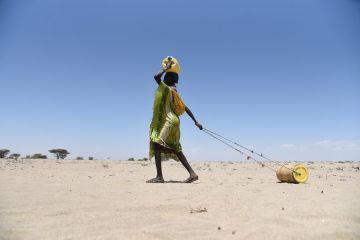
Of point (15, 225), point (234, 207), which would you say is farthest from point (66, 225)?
point (234, 207)

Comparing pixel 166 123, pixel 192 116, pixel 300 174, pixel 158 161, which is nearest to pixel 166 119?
pixel 166 123

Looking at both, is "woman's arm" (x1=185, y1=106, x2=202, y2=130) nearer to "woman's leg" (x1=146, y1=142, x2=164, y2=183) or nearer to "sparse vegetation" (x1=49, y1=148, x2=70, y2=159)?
"woman's leg" (x1=146, y1=142, x2=164, y2=183)

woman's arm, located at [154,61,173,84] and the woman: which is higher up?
woman's arm, located at [154,61,173,84]

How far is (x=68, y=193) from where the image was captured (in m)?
5.27

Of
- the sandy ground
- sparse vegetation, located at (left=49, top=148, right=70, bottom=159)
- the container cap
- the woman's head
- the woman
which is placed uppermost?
sparse vegetation, located at (left=49, top=148, right=70, bottom=159)

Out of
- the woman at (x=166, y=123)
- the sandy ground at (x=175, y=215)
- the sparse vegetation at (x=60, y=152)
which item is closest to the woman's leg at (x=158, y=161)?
the woman at (x=166, y=123)

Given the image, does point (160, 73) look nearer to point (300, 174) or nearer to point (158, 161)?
point (158, 161)

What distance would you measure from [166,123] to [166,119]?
8 cm

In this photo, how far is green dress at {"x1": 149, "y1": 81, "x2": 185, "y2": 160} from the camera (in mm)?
7332

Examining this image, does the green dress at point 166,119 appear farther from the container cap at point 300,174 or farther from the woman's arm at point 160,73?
the container cap at point 300,174

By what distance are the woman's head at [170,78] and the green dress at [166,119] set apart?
181 mm

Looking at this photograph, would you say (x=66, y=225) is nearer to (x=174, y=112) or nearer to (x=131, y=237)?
(x=131, y=237)

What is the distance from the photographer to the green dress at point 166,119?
7.33 m


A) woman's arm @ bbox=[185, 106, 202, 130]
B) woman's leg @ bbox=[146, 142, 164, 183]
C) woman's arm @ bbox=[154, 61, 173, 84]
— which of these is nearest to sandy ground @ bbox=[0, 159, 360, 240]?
woman's leg @ bbox=[146, 142, 164, 183]
